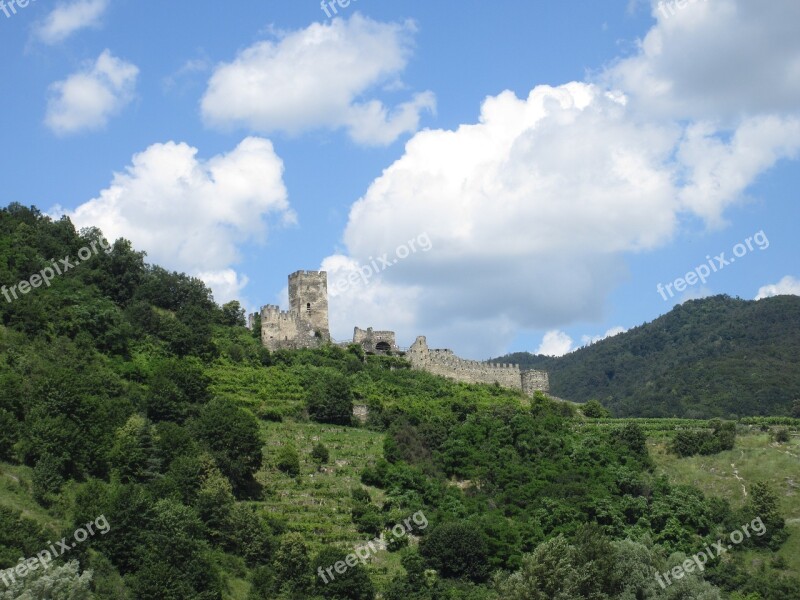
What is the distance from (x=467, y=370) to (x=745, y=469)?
27.2 m

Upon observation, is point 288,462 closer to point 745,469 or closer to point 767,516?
point 767,516

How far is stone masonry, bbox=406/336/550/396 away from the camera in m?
84.4

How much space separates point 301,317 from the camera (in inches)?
3356

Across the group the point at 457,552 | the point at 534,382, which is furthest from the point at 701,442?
the point at 534,382

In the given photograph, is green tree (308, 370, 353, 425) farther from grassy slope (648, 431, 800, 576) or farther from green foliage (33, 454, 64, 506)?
green foliage (33, 454, 64, 506)

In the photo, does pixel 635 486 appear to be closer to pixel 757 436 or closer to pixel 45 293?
pixel 757 436

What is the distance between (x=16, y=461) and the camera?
49031 mm

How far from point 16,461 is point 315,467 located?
1653cm

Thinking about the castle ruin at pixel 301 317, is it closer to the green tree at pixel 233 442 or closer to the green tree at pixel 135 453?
the green tree at pixel 233 442

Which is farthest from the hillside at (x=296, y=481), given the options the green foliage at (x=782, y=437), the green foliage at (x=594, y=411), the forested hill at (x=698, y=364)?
the forested hill at (x=698, y=364)

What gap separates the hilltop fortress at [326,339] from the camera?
272 feet

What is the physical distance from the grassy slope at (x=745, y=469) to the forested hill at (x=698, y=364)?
107 feet

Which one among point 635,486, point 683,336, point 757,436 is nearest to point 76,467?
point 635,486

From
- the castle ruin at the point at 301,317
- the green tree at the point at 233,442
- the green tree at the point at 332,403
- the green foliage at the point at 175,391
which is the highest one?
the castle ruin at the point at 301,317
